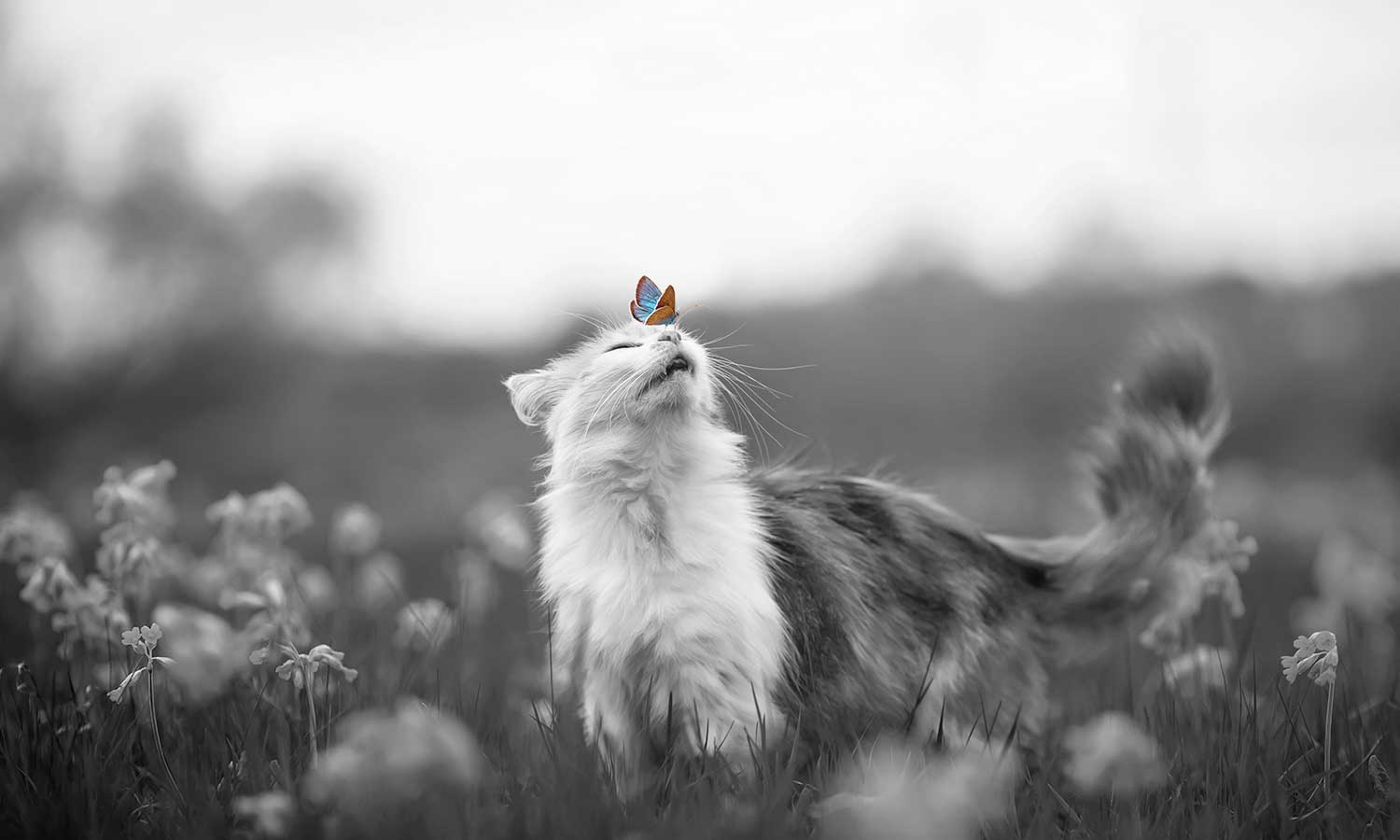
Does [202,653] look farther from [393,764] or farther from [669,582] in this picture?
[393,764]

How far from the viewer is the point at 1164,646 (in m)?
3.69

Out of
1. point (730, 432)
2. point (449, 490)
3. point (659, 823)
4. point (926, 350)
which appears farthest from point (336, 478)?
point (659, 823)

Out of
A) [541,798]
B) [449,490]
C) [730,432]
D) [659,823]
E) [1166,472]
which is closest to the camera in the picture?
[659,823]

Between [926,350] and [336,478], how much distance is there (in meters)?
8.73

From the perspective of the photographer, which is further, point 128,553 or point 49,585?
point 128,553

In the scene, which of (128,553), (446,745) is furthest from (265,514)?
(446,745)

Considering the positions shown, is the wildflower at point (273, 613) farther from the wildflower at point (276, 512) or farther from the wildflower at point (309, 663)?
the wildflower at point (309, 663)

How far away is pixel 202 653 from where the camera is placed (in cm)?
268

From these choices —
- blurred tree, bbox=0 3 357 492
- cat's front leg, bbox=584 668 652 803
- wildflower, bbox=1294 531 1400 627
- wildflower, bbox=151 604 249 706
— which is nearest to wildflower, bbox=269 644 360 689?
wildflower, bbox=151 604 249 706

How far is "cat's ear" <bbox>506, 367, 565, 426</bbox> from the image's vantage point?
3346 mm

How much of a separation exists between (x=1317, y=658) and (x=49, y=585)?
147 inches

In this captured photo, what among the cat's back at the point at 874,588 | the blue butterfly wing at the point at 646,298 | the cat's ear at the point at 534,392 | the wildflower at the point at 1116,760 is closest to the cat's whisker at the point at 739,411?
the cat's back at the point at 874,588

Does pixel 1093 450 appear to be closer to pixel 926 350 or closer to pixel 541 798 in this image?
pixel 541 798

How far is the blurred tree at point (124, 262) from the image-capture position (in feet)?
29.6
